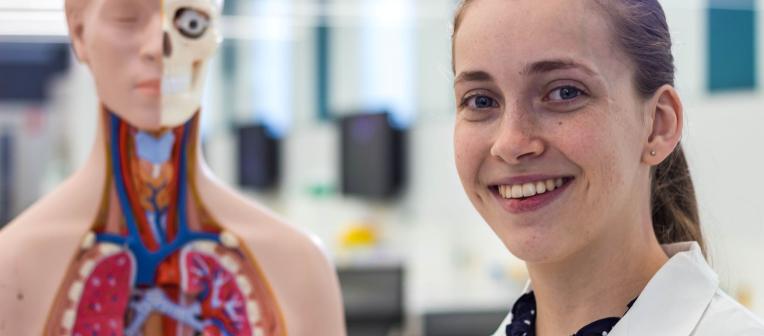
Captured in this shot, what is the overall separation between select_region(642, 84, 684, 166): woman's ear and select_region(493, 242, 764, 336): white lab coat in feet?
0.46

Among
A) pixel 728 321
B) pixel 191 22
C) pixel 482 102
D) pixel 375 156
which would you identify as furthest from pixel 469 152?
pixel 375 156

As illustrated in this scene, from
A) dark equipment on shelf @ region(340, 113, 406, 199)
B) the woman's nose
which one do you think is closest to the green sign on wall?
the woman's nose

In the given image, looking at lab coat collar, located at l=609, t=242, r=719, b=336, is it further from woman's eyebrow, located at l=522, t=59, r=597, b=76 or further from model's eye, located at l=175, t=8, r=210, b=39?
model's eye, located at l=175, t=8, r=210, b=39

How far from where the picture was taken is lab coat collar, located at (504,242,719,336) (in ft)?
3.98

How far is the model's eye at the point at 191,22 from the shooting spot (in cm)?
155

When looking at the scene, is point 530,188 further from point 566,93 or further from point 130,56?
point 130,56

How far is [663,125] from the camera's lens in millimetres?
1229

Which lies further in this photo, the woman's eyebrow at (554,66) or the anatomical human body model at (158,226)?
the anatomical human body model at (158,226)

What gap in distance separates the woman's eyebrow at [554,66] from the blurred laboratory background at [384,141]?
315mm

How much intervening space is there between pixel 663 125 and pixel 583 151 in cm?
13

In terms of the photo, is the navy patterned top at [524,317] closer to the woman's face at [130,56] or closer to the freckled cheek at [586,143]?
the freckled cheek at [586,143]

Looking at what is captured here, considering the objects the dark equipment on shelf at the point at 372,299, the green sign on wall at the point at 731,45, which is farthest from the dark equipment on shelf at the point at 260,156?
the green sign on wall at the point at 731,45

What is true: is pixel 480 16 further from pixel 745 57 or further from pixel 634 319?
pixel 745 57

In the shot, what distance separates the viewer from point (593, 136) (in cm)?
116
